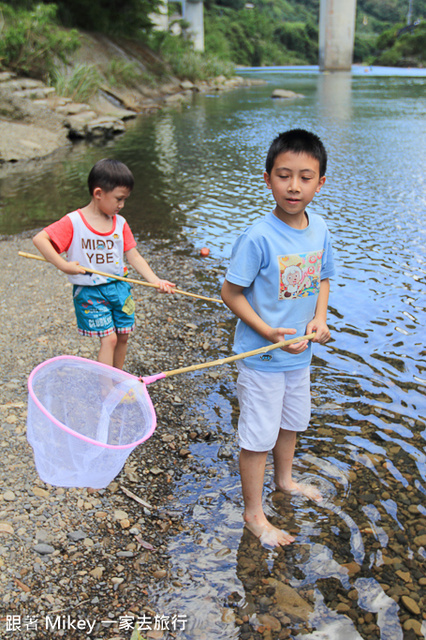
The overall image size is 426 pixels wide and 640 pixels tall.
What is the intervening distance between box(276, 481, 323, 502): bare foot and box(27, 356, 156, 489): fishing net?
98 centimetres

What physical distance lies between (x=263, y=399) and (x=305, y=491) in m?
0.82

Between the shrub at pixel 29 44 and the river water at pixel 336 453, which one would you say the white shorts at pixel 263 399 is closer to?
the river water at pixel 336 453

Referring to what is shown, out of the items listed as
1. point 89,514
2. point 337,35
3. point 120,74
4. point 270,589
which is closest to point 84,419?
point 89,514

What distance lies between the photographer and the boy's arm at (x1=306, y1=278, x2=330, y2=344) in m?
2.54

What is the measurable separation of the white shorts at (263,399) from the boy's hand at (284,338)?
150 millimetres

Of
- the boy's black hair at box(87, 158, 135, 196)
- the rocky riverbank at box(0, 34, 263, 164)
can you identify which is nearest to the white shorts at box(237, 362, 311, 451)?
the boy's black hair at box(87, 158, 135, 196)

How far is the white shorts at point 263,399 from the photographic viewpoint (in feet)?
8.22

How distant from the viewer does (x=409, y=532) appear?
2748 millimetres

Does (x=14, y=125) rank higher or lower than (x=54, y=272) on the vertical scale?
higher

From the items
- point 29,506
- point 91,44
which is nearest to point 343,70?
point 91,44

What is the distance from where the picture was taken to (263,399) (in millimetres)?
2512

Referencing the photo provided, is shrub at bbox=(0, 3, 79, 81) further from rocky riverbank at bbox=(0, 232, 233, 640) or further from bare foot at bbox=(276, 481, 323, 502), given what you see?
bare foot at bbox=(276, 481, 323, 502)

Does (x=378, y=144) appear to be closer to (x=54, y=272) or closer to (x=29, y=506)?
(x=54, y=272)

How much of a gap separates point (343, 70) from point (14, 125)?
152 feet
